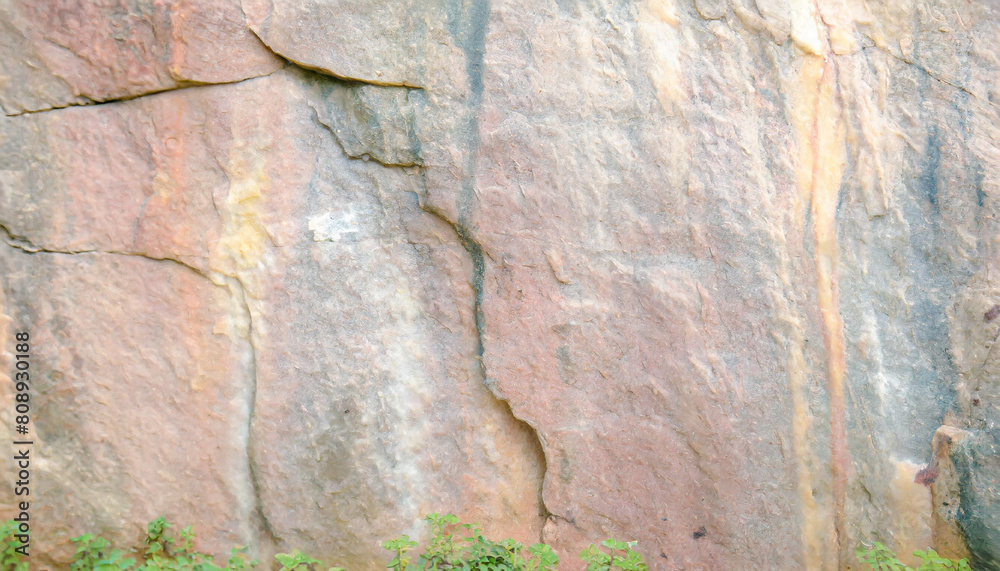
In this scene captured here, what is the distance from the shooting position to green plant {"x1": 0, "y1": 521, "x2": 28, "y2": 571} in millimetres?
2201

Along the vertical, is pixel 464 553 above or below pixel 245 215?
below

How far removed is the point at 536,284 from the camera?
238cm

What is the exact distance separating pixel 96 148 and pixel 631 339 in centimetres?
187

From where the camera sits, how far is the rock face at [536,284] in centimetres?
229

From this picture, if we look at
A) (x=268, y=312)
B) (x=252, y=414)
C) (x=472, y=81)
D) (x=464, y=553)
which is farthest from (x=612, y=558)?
(x=472, y=81)

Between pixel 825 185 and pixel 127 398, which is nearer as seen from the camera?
pixel 127 398

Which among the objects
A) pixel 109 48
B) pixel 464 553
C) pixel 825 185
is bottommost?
pixel 464 553

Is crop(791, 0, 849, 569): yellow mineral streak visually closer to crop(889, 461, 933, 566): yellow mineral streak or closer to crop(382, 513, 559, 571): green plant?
crop(889, 461, 933, 566): yellow mineral streak

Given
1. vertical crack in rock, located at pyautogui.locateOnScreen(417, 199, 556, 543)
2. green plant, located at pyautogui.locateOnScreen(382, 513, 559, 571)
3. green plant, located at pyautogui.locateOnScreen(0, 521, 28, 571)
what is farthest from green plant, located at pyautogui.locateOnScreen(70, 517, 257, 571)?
vertical crack in rock, located at pyautogui.locateOnScreen(417, 199, 556, 543)

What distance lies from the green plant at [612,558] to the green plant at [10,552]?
179 cm

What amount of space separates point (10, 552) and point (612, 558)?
6.28ft

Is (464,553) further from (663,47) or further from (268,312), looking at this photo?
(663,47)

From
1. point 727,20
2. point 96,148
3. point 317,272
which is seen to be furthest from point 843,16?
point 96,148

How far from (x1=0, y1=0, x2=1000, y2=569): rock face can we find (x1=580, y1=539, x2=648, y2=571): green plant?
87mm
